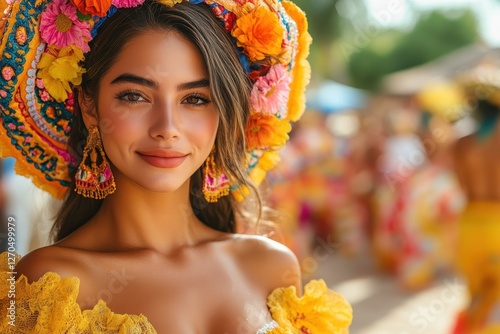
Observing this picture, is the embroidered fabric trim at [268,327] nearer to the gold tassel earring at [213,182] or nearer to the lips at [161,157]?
the gold tassel earring at [213,182]

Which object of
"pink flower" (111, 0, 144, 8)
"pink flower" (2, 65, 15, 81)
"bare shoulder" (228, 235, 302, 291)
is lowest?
"bare shoulder" (228, 235, 302, 291)

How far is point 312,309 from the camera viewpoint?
89.4 inches

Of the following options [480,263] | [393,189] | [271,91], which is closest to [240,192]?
[271,91]

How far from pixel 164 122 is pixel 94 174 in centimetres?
29

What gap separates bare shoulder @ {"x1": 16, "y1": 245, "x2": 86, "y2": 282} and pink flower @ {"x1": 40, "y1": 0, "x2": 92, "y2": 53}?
547mm

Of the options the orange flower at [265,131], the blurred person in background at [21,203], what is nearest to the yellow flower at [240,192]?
the orange flower at [265,131]

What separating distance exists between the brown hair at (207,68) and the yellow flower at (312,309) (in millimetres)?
330

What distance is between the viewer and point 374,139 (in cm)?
1008

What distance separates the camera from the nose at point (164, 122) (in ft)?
6.40

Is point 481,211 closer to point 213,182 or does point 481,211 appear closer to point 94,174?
point 213,182

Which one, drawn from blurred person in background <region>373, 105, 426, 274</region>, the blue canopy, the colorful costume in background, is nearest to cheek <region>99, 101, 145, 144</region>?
the colorful costume in background

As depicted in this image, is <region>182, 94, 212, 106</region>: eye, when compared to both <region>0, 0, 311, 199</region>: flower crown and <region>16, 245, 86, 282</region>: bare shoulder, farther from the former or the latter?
<region>16, 245, 86, 282</region>: bare shoulder

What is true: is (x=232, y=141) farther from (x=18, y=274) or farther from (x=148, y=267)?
(x=18, y=274)

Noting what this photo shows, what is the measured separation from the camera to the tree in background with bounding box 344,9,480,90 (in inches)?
1420
